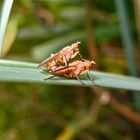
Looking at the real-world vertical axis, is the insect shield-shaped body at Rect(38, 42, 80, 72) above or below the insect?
above

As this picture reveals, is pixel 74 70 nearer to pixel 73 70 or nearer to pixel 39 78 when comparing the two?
pixel 73 70

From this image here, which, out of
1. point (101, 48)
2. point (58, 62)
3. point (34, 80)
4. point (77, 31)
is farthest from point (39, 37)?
point (34, 80)

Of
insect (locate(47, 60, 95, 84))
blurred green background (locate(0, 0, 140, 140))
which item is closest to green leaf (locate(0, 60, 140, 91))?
insect (locate(47, 60, 95, 84))

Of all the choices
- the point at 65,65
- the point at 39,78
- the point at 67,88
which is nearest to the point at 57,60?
the point at 65,65

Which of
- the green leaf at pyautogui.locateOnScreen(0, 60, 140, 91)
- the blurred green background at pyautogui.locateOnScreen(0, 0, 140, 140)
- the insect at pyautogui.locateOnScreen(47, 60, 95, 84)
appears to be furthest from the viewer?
the blurred green background at pyautogui.locateOnScreen(0, 0, 140, 140)

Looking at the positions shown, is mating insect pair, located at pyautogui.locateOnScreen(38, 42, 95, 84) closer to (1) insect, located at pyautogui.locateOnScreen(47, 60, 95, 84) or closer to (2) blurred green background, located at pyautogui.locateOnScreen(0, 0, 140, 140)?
(1) insect, located at pyautogui.locateOnScreen(47, 60, 95, 84)

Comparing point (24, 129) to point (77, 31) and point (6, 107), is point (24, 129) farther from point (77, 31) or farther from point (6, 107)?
point (77, 31)

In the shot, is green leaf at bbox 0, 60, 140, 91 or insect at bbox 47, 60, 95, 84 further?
insect at bbox 47, 60, 95, 84
